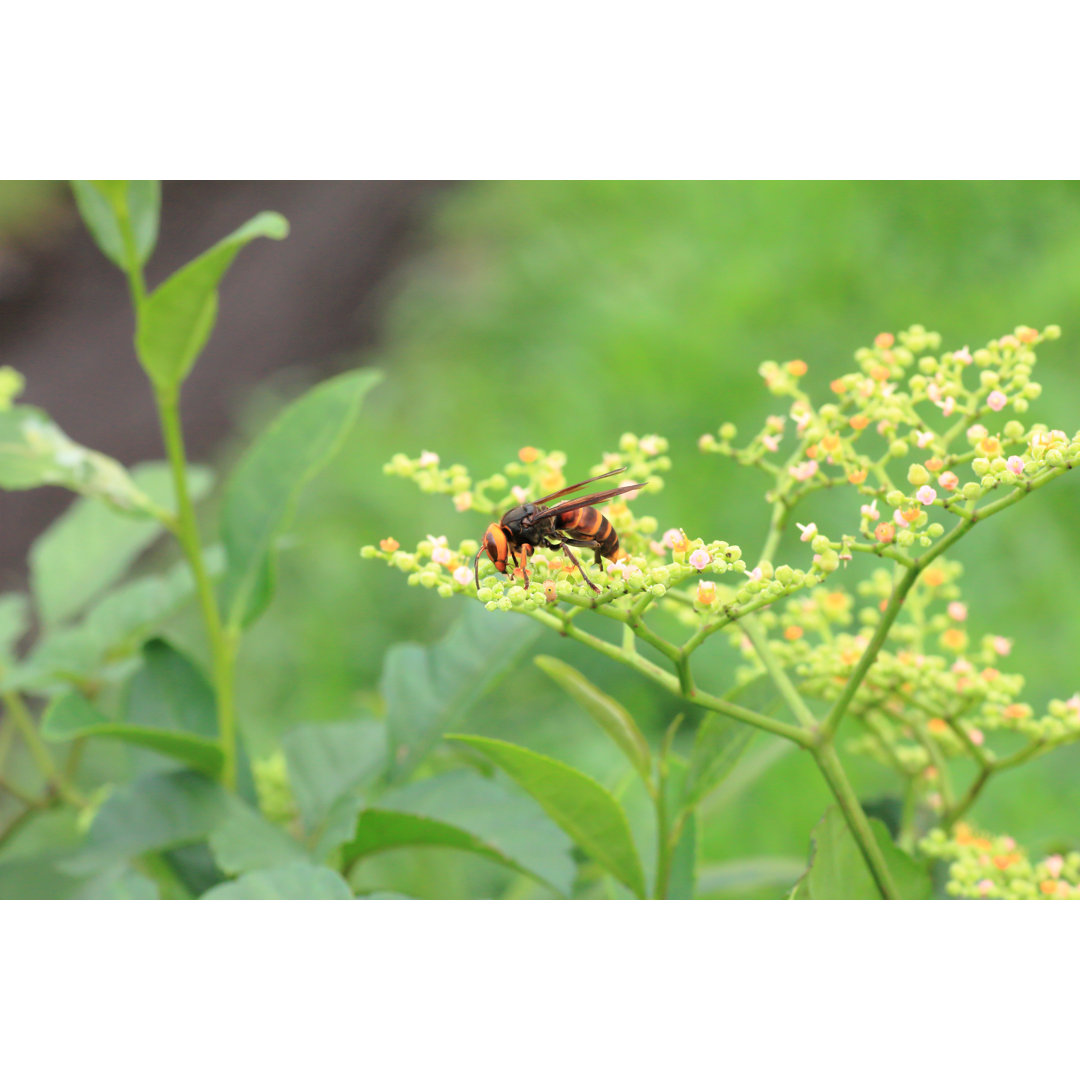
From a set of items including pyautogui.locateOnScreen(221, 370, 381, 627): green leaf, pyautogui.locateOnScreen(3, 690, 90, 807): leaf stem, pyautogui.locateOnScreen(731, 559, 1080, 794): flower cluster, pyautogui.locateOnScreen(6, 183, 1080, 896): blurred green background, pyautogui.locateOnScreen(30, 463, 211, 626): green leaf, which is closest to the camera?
pyautogui.locateOnScreen(731, 559, 1080, 794): flower cluster

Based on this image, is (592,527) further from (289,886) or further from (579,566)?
(289,886)

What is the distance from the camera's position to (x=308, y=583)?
12.6 ft

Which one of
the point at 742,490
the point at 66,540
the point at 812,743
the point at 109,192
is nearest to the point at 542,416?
the point at 742,490

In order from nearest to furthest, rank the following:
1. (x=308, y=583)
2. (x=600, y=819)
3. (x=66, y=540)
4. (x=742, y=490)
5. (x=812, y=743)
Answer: (x=812, y=743)
(x=600, y=819)
(x=66, y=540)
(x=742, y=490)
(x=308, y=583)

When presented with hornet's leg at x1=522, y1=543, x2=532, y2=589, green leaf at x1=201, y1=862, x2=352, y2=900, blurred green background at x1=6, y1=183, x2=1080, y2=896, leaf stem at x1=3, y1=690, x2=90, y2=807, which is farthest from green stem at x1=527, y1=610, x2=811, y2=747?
blurred green background at x1=6, y1=183, x2=1080, y2=896

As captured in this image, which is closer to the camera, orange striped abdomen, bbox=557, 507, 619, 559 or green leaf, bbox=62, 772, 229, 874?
orange striped abdomen, bbox=557, 507, 619, 559

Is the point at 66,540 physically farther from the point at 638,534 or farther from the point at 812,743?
the point at 812,743

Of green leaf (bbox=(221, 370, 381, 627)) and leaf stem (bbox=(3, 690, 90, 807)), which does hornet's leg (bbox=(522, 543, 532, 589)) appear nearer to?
green leaf (bbox=(221, 370, 381, 627))

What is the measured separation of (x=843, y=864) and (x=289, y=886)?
0.42 metres

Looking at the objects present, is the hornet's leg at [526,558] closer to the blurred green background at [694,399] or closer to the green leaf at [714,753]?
the green leaf at [714,753]

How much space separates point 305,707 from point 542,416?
4.14 feet

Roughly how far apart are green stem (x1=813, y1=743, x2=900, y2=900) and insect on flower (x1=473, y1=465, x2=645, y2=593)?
0.22 m

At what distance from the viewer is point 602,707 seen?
0.88 m

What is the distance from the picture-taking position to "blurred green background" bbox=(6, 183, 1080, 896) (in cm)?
273
